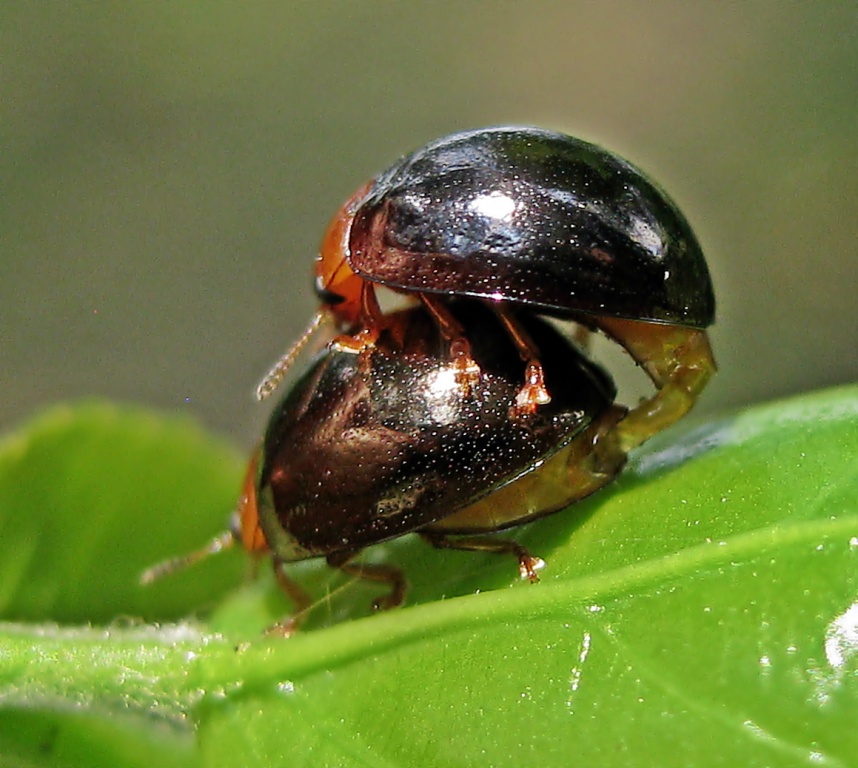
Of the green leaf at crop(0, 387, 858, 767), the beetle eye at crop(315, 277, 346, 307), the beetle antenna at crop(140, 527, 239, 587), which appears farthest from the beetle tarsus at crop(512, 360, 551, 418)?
the beetle antenna at crop(140, 527, 239, 587)

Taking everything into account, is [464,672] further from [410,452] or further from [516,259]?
[516,259]

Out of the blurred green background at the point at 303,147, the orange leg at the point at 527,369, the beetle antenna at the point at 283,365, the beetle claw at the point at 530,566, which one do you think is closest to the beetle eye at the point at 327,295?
the beetle antenna at the point at 283,365

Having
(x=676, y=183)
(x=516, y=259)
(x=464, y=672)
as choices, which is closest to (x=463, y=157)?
(x=516, y=259)

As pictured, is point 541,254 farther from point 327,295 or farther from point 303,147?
point 303,147

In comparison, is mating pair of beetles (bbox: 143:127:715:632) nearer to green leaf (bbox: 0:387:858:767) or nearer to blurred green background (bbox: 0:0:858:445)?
green leaf (bbox: 0:387:858:767)

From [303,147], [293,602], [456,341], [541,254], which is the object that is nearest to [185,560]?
[293,602]
